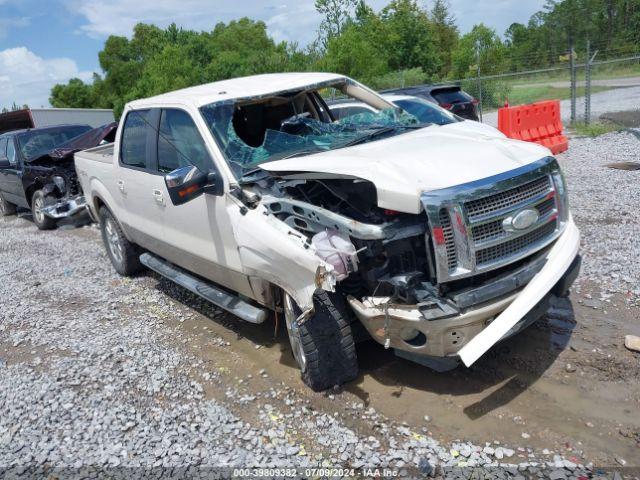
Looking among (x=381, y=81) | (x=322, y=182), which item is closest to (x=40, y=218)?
(x=322, y=182)

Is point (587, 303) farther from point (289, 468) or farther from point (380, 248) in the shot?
point (289, 468)

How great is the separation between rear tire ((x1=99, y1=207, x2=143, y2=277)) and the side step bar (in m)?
0.62

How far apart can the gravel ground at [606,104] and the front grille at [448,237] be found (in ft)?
47.7

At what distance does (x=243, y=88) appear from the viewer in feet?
16.0

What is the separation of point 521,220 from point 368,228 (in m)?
0.98

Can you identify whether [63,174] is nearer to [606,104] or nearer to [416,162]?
[416,162]

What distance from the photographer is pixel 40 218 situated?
10.8 metres

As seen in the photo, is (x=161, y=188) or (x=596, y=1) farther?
(x=596, y=1)

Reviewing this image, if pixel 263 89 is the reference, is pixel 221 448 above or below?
below

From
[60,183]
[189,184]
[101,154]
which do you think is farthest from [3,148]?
[189,184]

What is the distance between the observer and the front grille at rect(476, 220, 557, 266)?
330cm

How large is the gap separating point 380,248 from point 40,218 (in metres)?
9.47

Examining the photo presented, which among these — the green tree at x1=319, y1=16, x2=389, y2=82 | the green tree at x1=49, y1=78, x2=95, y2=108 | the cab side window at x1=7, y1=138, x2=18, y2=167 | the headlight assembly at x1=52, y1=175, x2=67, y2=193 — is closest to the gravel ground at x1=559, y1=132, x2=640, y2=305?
the headlight assembly at x1=52, y1=175, x2=67, y2=193

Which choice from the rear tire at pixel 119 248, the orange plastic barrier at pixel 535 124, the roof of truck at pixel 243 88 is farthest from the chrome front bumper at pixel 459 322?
the orange plastic barrier at pixel 535 124
